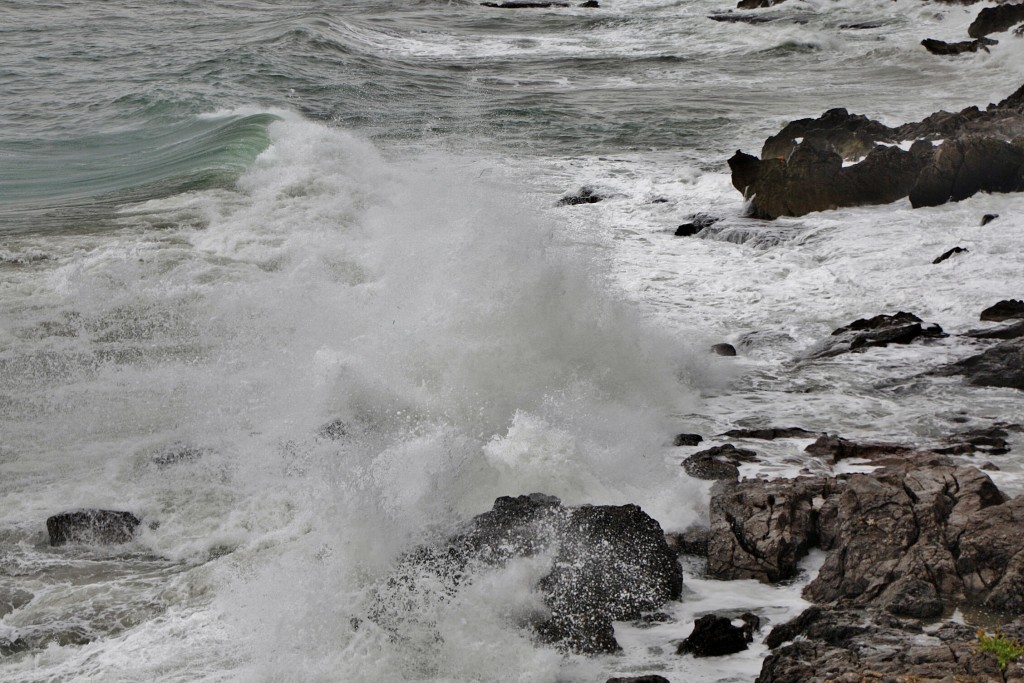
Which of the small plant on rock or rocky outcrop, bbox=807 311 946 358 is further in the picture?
rocky outcrop, bbox=807 311 946 358

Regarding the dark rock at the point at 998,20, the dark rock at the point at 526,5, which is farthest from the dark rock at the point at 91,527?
the dark rock at the point at 526,5

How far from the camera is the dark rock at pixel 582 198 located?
45.1 feet

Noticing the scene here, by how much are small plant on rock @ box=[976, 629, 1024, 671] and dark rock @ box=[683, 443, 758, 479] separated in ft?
7.79

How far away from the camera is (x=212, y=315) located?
986 centimetres

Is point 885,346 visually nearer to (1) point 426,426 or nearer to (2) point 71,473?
(1) point 426,426

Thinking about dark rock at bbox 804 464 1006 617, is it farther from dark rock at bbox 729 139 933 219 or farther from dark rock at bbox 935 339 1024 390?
dark rock at bbox 729 139 933 219

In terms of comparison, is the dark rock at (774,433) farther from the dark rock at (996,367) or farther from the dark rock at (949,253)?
the dark rock at (949,253)

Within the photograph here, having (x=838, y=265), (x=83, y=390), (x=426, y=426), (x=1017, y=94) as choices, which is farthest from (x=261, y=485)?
(x=1017, y=94)

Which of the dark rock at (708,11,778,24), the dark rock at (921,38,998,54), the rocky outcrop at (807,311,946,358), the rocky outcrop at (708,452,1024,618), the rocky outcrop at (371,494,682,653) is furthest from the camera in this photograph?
the dark rock at (708,11,778,24)

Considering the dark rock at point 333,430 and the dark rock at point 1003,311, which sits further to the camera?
the dark rock at point 1003,311

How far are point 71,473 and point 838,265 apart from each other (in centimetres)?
735

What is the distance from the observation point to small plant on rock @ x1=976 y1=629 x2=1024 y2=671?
12.9 feet

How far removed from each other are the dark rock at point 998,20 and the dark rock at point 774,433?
18638 mm

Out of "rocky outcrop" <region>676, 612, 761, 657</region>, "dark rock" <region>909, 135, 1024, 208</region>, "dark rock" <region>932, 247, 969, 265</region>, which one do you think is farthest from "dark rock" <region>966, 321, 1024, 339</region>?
"rocky outcrop" <region>676, 612, 761, 657</region>
